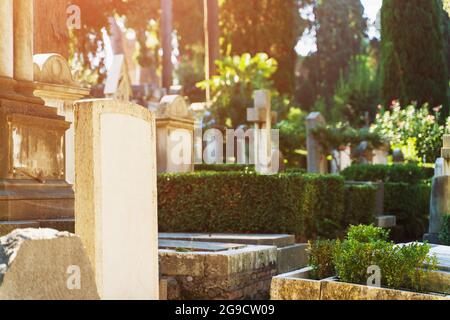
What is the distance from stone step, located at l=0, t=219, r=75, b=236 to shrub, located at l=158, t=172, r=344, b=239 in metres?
2.85

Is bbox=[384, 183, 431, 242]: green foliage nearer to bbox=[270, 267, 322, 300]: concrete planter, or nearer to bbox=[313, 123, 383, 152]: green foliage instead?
bbox=[313, 123, 383, 152]: green foliage

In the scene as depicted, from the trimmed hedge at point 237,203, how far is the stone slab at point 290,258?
0.87 metres

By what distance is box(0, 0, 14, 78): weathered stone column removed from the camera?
700 cm

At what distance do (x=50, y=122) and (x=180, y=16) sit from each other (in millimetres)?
27424

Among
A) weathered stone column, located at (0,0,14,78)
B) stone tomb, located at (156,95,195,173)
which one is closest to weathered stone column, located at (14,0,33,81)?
weathered stone column, located at (0,0,14,78)

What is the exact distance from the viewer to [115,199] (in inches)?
183

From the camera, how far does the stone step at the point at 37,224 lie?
245 inches

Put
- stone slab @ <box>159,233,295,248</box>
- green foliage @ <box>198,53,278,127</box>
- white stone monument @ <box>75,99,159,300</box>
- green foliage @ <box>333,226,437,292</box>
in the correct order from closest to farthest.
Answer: white stone monument @ <box>75,99,159,300</box>
green foliage @ <box>333,226,437,292</box>
stone slab @ <box>159,233,295,248</box>
green foliage @ <box>198,53,278,127</box>

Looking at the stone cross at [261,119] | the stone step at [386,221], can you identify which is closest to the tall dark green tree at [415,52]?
the stone cross at [261,119]

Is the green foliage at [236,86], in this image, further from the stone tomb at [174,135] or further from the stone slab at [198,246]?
the stone slab at [198,246]

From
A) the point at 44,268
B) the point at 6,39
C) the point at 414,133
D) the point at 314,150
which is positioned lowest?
the point at 44,268

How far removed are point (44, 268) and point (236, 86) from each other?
1715cm

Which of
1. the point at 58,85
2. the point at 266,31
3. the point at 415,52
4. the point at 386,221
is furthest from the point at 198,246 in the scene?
the point at 266,31

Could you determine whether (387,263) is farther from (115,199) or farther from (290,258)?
(290,258)
